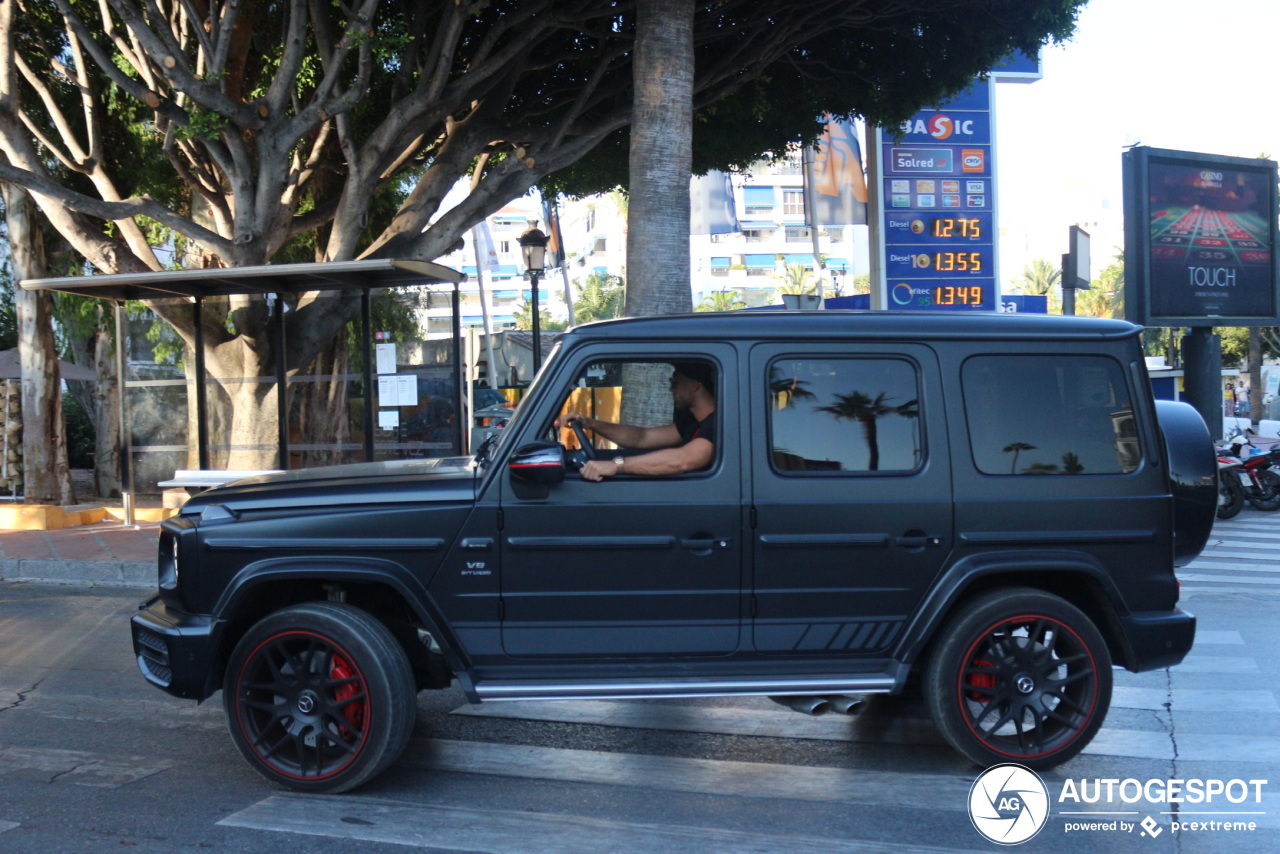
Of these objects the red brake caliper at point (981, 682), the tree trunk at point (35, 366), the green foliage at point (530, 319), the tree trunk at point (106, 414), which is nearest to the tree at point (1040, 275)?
the green foliage at point (530, 319)

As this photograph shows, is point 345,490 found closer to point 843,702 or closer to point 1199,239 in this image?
point 843,702

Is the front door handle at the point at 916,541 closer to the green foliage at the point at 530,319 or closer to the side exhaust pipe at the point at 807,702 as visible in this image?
the side exhaust pipe at the point at 807,702

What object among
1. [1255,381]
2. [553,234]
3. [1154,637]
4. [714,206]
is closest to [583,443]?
[1154,637]

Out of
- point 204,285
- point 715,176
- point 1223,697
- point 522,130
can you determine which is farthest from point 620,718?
point 715,176

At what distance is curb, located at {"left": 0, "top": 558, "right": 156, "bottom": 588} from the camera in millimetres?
10047

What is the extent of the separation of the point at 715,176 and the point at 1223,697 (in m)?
25.7

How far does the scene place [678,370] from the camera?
14.9ft

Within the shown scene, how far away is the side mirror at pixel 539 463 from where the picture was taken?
4230 mm

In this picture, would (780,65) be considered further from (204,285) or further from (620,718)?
(620,718)

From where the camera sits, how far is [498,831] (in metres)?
3.99

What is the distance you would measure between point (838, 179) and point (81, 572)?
63.4 ft

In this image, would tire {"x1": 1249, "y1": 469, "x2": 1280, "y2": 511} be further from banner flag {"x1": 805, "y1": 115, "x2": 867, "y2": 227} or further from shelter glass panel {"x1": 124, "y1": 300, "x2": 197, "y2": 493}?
shelter glass panel {"x1": 124, "y1": 300, "x2": 197, "y2": 493}

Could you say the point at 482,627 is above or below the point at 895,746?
above

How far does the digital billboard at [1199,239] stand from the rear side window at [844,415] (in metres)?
11.6
